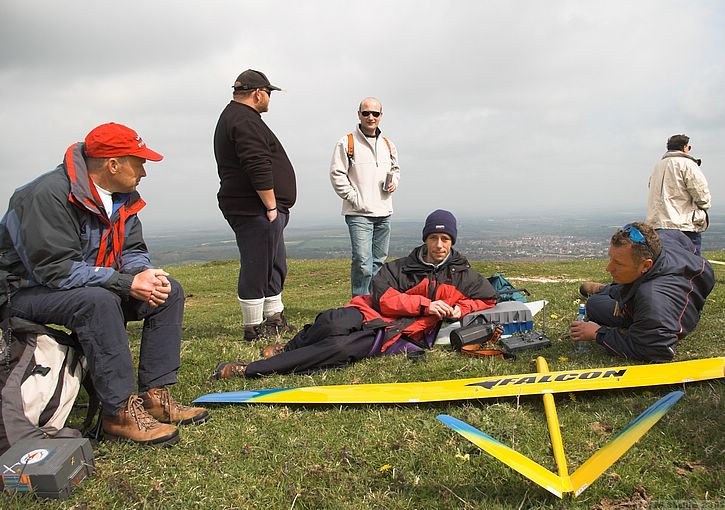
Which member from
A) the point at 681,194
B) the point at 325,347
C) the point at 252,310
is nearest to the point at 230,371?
the point at 325,347

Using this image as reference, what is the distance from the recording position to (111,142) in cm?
390

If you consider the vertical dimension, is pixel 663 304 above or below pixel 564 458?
above

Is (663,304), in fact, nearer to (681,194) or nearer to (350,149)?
Answer: (681,194)

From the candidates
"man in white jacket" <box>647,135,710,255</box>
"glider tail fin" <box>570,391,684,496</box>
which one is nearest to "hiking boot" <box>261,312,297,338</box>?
"glider tail fin" <box>570,391,684,496</box>

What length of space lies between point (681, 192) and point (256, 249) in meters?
7.18

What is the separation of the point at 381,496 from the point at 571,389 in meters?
1.97

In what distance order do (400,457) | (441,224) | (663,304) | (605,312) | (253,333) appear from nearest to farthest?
(400,457), (663,304), (605,312), (441,224), (253,333)

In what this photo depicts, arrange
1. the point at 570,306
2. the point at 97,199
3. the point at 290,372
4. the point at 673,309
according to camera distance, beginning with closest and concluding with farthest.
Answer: the point at 97,199
the point at 673,309
the point at 290,372
the point at 570,306

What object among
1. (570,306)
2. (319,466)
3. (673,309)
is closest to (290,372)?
(319,466)

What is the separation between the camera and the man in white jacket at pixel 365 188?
8.05m

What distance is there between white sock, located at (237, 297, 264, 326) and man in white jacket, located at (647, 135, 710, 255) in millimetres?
6968

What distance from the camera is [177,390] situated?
5.05 metres

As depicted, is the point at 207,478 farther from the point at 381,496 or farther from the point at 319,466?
the point at 381,496

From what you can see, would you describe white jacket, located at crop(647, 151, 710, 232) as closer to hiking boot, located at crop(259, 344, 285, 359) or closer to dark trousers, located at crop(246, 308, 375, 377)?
dark trousers, located at crop(246, 308, 375, 377)
